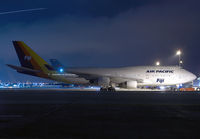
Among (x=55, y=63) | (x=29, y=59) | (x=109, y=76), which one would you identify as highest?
(x=29, y=59)

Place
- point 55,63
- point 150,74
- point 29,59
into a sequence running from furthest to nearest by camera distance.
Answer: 1. point 55,63
2. point 29,59
3. point 150,74

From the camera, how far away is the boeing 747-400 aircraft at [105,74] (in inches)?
1719

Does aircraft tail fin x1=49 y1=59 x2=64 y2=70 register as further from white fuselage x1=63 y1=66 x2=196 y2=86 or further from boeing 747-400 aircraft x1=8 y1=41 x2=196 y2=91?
white fuselage x1=63 y1=66 x2=196 y2=86

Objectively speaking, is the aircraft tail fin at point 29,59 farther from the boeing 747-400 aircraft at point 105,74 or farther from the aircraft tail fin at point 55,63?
the aircraft tail fin at point 55,63

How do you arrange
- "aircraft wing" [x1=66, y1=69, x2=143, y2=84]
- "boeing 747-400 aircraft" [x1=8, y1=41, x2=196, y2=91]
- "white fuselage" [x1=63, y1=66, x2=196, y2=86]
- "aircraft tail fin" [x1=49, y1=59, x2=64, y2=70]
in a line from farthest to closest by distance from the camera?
"aircraft tail fin" [x1=49, y1=59, x2=64, y2=70] < "white fuselage" [x1=63, y1=66, x2=196, y2=86] < "boeing 747-400 aircraft" [x1=8, y1=41, x2=196, y2=91] < "aircraft wing" [x1=66, y1=69, x2=143, y2=84]

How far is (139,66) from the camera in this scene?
4616cm

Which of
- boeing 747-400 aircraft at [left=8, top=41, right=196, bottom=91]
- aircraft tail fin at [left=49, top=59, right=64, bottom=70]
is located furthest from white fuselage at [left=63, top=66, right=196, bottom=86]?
aircraft tail fin at [left=49, top=59, right=64, bottom=70]

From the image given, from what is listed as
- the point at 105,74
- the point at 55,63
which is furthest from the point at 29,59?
the point at 105,74

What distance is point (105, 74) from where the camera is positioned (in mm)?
45344

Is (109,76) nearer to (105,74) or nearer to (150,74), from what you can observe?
(105,74)

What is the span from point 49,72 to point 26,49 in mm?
6437

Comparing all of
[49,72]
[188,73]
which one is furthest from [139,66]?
[49,72]

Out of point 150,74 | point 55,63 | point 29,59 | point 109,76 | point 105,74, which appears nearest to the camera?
point 109,76

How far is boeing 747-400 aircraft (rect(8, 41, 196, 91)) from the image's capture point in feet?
143
